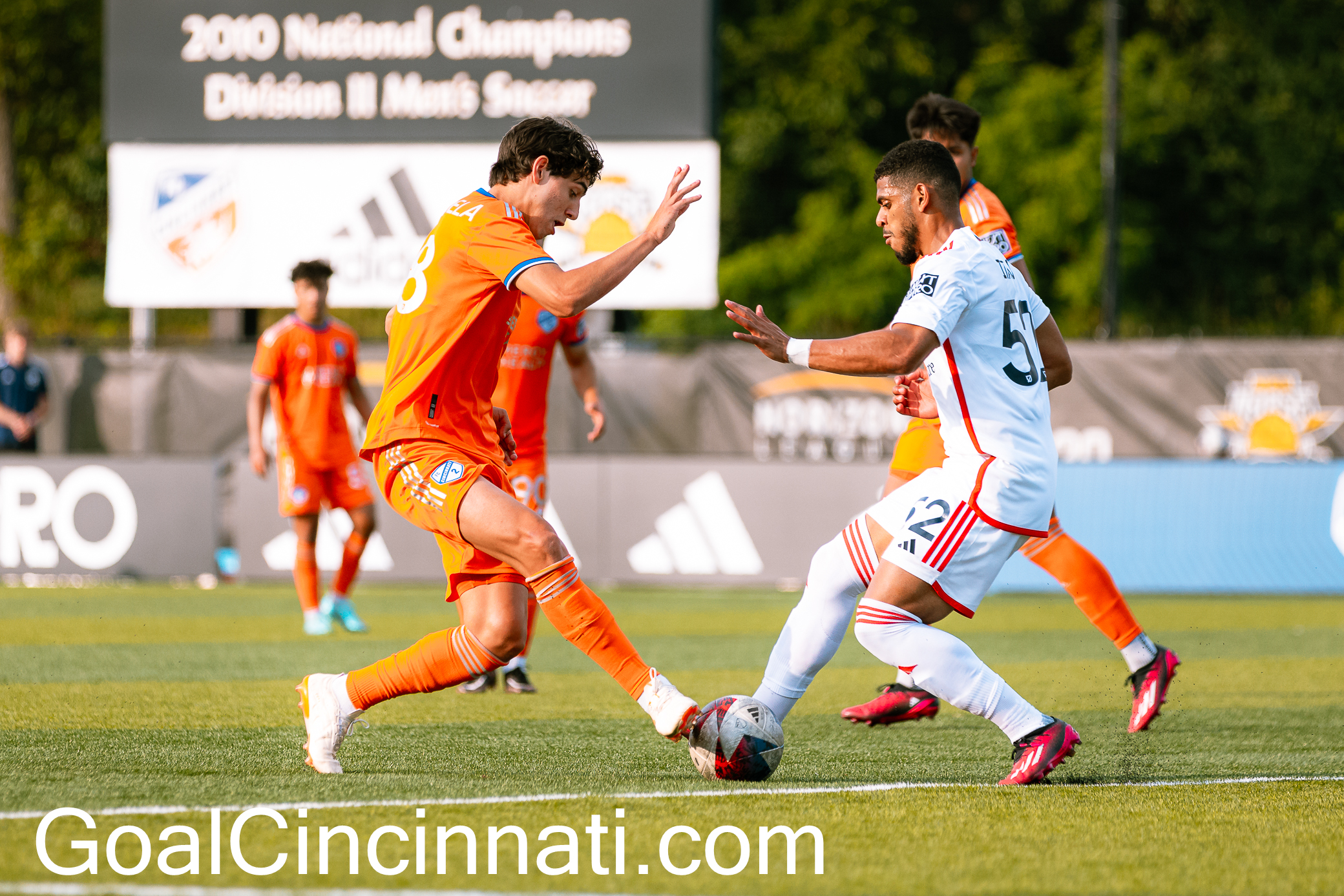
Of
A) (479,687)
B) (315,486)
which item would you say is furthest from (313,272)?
(479,687)

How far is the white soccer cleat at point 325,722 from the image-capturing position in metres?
4.87

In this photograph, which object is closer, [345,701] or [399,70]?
[345,701]

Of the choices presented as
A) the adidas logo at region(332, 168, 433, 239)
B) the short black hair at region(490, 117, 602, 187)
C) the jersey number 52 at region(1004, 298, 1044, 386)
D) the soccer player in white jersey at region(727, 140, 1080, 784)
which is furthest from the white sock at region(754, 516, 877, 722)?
the adidas logo at region(332, 168, 433, 239)

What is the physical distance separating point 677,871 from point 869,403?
40.7 feet

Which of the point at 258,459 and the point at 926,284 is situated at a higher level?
the point at 926,284

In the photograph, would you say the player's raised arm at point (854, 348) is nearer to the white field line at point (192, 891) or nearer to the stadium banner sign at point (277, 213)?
the white field line at point (192, 891)

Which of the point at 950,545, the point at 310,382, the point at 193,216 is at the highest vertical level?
the point at 193,216

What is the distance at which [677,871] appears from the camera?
146 inches

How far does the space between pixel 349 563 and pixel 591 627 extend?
5662 millimetres

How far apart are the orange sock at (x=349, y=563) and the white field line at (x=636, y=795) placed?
18.8 feet

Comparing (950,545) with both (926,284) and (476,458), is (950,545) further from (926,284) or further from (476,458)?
(476,458)

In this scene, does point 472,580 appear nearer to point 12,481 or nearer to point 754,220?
point 12,481

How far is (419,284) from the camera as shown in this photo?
16.3ft

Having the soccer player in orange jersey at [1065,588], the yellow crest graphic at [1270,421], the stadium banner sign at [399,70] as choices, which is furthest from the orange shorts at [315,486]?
the yellow crest graphic at [1270,421]
